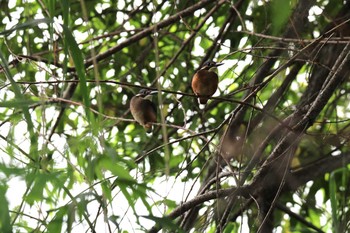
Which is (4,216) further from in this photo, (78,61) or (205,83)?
(205,83)

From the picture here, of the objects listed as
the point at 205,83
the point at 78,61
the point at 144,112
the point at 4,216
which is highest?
the point at 144,112

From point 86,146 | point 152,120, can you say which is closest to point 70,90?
point 152,120

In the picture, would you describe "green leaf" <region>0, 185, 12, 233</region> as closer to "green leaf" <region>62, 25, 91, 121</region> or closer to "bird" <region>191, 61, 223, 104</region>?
"green leaf" <region>62, 25, 91, 121</region>

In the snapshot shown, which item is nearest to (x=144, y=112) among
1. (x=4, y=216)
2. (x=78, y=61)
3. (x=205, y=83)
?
(x=205, y=83)

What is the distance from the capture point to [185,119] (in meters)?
2.13

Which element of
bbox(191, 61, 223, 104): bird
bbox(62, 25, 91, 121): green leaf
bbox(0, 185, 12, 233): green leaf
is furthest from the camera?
bbox(191, 61, 223, 104): bird

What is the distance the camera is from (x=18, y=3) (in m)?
3.07

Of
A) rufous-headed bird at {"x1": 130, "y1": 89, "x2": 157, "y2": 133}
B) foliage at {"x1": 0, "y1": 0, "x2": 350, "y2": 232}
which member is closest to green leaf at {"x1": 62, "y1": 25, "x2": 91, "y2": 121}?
foliage at {"x1": 0, "y1": 0, "x2": 350, "y2": 232}

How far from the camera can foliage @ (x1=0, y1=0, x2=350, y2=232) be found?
152cm

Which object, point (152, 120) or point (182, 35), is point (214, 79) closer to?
point (152, 120)

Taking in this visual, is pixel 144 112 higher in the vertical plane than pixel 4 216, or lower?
higher

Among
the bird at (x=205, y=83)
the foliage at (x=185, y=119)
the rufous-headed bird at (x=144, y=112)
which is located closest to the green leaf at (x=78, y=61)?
the foliage at (x=185, y=119)

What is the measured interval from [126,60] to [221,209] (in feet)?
4.79

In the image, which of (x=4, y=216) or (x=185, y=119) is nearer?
(x=4, y=216)
